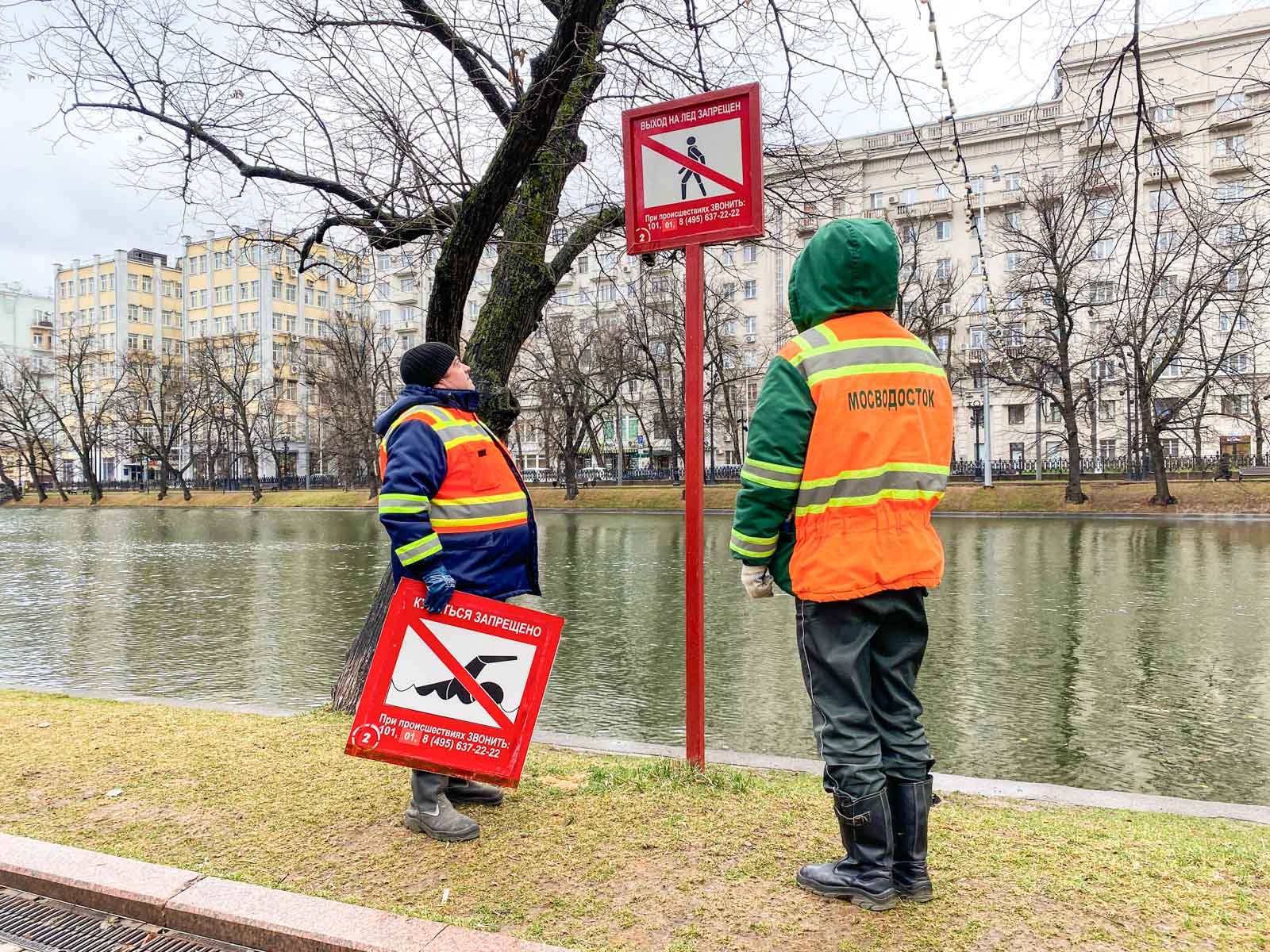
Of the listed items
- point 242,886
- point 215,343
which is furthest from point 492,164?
point 215,343

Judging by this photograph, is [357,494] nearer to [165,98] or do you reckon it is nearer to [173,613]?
[173,613]

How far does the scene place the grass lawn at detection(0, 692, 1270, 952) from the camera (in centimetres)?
274

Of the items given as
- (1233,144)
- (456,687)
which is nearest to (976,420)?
(1233,144)

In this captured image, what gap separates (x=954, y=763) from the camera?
211 inches

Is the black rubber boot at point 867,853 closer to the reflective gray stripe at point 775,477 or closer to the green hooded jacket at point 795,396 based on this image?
the green hooded jacket at point 795,396

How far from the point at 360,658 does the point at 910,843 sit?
4.20 metres

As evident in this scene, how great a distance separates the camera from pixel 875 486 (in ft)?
9.34

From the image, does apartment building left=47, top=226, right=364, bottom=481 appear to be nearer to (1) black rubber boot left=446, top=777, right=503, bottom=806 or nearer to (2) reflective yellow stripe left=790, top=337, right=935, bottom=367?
(1) black rubber boot left=446, top=777, right=503, bottom=806

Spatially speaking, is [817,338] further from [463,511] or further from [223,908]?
[223,908]

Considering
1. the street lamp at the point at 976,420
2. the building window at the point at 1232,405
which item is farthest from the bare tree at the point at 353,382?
the building window at the point at 1232,405

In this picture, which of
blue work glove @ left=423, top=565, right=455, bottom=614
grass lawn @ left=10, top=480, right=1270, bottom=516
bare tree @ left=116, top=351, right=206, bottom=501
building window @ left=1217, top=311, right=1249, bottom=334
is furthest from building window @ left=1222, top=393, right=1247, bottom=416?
bare tree @ left=116, top=351, right=206, bottom=501

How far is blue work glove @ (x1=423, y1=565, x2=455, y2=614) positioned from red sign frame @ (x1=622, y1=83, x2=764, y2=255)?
1.87 m

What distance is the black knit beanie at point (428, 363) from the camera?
3.81 metres

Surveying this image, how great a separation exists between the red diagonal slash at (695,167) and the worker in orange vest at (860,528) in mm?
1181
